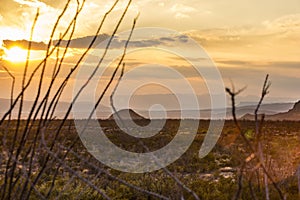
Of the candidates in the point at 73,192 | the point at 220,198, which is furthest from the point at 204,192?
→ the point at 73,192

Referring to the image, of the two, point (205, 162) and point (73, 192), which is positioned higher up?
point (73, 192)

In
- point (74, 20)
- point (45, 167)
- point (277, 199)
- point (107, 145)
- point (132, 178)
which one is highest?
point (74, 20)

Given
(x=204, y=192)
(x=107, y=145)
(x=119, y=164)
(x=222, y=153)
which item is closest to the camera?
(x=204, y=192)

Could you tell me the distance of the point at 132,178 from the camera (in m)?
9.73

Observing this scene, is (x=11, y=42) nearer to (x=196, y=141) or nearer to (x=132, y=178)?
(x=132, y=178)

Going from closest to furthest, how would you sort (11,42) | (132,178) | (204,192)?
(11,42)
(204,192)
(132,178)

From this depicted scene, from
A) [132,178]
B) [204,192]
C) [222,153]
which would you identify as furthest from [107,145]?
[204,192]

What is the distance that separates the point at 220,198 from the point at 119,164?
788 centimetres

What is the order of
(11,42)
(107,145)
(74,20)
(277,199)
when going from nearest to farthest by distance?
1. (74,20)
2. (11,42)
3. (277,199)
4. (107,145)

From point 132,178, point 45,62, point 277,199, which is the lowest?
point 132,178

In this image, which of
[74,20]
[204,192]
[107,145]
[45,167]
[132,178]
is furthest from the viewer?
[107,145]

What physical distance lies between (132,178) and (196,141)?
1261cm

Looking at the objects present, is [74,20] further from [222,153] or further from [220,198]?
[222,153]

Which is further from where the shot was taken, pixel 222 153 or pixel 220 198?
pixel 222 153
